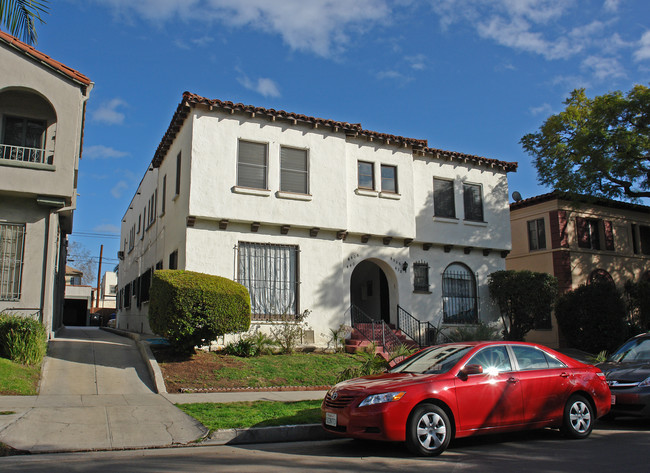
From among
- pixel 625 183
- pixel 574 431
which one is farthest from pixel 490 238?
pixel 574 431

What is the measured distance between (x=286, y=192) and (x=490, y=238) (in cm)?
890

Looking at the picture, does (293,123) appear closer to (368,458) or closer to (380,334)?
(380,334)

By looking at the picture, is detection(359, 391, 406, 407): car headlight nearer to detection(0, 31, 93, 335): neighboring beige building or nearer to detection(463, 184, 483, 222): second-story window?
detection(0, 31, 93, 335): neighboring beige building

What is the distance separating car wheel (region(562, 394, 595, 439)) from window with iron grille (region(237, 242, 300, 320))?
930 centimetres

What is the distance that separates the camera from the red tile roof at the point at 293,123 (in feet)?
52.1

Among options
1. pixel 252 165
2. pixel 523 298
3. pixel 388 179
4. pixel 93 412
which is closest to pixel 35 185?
pixel 252 165

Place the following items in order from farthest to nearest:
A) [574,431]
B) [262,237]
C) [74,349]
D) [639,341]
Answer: [262,237] → [74,349] → [639,341] → [574,431]

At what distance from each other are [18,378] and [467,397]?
8535 mm

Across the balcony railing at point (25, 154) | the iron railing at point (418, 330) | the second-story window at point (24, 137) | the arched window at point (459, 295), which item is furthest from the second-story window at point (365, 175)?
the second-story window at point (24, 137)

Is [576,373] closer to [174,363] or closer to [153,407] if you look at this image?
[153,407]

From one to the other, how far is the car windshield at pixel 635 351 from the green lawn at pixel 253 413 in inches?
245

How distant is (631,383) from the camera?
9398mm

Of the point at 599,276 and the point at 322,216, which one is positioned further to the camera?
the point at 599,276

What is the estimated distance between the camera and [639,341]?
11180 mm
